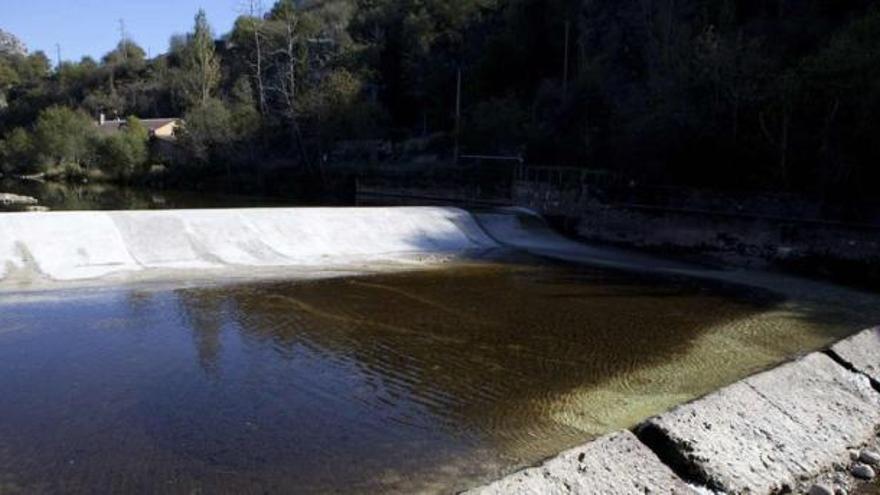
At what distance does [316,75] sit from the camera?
4678cm

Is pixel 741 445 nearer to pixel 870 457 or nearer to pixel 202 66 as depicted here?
pixel 870 457

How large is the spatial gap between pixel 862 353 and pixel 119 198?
1365 inches

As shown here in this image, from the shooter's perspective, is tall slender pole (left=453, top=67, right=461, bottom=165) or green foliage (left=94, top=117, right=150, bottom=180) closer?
tall slender pole (left=453, top=67, right=461, bottom=165)

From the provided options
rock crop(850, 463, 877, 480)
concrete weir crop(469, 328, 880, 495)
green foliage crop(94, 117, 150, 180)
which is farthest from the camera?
green foliage crop(94, 117, 150, 180)

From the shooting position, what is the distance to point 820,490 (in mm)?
5070

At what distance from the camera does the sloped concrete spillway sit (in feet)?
17.9

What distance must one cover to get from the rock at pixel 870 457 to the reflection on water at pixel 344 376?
161 cm

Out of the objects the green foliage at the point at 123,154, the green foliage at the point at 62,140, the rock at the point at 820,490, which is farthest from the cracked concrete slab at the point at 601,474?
the green foliage at the point at 62,140

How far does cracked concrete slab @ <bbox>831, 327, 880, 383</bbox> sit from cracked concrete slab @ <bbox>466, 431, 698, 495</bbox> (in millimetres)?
3923

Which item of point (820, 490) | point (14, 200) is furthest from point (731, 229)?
point (14, 200)

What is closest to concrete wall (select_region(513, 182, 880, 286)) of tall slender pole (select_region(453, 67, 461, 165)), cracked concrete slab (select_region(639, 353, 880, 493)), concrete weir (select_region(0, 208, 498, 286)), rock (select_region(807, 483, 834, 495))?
concrete weir (select_region(0, 208, 498, 286))

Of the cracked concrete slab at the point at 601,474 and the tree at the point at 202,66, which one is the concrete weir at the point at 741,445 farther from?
the tree at the point at 202,66

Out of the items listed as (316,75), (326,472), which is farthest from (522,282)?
(316,75)

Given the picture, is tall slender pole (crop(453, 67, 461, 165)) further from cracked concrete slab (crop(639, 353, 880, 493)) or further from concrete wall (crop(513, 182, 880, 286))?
cracked concrete slab (crop(639, 353, 880, 493))
